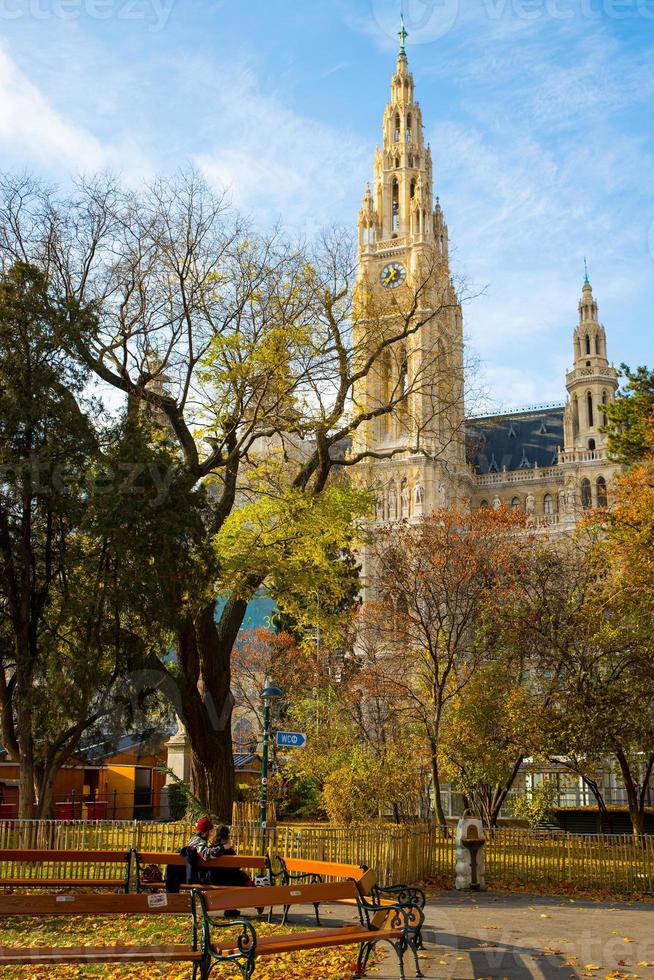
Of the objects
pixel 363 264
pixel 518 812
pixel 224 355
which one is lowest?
pixel 518 812

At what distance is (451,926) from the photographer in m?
11.6

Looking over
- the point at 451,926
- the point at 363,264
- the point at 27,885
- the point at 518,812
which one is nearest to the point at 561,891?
the point at 451,926

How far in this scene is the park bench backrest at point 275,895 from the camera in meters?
8.12

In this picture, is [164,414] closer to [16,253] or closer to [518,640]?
[16,253]

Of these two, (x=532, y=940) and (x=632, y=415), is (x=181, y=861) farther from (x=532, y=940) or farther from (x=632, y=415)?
(x=632, y=415)

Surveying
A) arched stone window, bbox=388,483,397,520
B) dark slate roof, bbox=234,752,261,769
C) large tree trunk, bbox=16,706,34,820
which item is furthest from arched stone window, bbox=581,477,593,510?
large tree trunk, bbox=16,706,34,820

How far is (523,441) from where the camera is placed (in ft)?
283

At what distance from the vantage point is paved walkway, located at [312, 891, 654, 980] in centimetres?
901

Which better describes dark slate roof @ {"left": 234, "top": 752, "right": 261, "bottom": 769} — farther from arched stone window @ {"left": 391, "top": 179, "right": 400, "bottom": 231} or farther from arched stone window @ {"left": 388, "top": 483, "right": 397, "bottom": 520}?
arched stone window @ {"left": 391, "top": 179, "right": 400, "bottom": 231}

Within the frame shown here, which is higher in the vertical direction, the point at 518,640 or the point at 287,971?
the point at 518,640

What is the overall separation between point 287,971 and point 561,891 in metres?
8.28

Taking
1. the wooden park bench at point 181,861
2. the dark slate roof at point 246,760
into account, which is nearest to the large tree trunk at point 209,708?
the wooden park bench at point 181,861

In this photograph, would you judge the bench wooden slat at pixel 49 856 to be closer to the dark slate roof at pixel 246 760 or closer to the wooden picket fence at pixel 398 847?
the wooden picket fence at pixel 398 847

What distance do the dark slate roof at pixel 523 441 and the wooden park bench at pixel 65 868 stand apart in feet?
226
